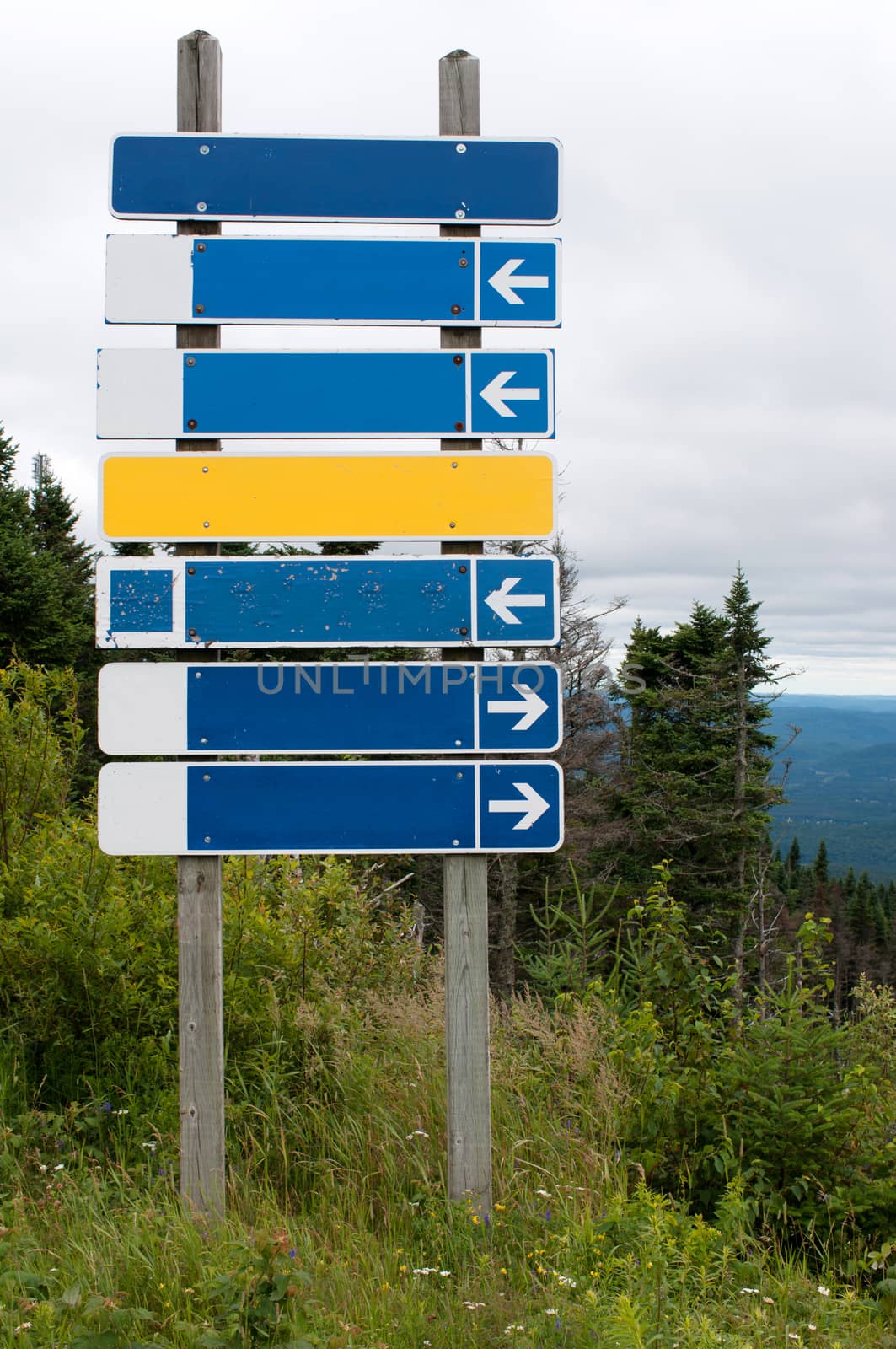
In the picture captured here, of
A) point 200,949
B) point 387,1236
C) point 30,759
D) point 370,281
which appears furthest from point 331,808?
point 30,759

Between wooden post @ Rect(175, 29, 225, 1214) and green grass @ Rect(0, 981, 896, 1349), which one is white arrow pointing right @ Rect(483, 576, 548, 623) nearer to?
wooden post @ Rect(175, 29, 225, 1214)

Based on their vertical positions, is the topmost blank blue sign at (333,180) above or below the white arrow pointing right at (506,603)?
above

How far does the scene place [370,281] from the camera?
143 inches

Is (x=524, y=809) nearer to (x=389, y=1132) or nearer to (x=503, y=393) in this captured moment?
(x=389, y=1132)

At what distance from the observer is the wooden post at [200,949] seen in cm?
346

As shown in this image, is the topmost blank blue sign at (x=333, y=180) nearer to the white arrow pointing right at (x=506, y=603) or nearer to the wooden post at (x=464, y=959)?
the wooden post at (x=464, y=959)

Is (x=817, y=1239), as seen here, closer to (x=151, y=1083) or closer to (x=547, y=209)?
(x=151, y=1083)

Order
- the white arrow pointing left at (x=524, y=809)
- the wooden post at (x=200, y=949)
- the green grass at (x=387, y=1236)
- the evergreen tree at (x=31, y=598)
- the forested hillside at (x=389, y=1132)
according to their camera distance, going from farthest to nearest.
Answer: the evergreen tree at (x=31, y=598)
the white arrow pointing left at (x=524, y=809)
the wooden post at (x=200, y=949)
the forested hillside at (x=389, y=1132)
the green grass at (x=387, y=1236)

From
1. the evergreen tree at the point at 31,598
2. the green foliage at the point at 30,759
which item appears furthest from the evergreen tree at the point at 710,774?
the green foliage at the point at 30,759

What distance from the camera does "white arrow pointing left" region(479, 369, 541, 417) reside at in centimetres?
358

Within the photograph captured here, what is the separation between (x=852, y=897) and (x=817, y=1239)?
272 feet

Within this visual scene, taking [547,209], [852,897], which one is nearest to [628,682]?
[547,209]

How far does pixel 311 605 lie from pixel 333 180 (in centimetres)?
164

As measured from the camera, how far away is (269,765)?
3580 millimetres
